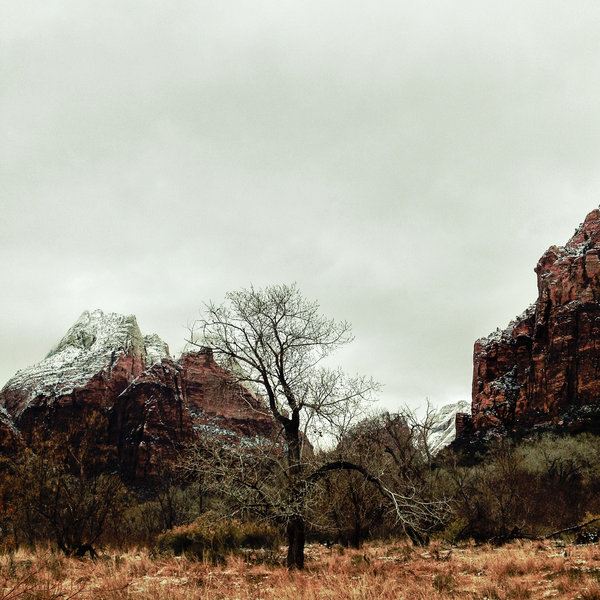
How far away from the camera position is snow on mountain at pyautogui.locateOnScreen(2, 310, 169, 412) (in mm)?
126188

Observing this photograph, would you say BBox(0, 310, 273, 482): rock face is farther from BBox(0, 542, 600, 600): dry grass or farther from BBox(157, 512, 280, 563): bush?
BBox(0, 542, 600, 600): dry grass

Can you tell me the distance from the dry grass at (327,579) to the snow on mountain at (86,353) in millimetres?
123652

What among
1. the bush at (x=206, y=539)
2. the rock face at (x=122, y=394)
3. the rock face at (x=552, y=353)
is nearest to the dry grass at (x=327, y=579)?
the bush at (x=206, y=539)

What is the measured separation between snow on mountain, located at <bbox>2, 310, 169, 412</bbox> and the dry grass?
406ft

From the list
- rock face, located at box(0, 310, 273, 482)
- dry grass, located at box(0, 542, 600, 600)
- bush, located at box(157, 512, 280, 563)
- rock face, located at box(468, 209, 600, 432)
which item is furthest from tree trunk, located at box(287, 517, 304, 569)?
rock face, located at box(0, 310, 273, 482)

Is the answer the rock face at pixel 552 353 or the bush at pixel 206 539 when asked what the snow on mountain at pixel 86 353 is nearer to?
the rock face at pixel 552 353

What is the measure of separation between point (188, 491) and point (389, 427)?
32062 millimetres

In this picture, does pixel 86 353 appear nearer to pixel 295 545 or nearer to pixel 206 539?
pixel 206 539

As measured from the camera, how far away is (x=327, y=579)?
9961mm

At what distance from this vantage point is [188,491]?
5222cm

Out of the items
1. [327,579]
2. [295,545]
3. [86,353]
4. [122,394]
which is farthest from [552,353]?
[86,353]

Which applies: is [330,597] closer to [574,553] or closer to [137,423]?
[574,553]

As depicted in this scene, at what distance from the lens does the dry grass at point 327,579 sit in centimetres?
792

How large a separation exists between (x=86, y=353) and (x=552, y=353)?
126 meters
